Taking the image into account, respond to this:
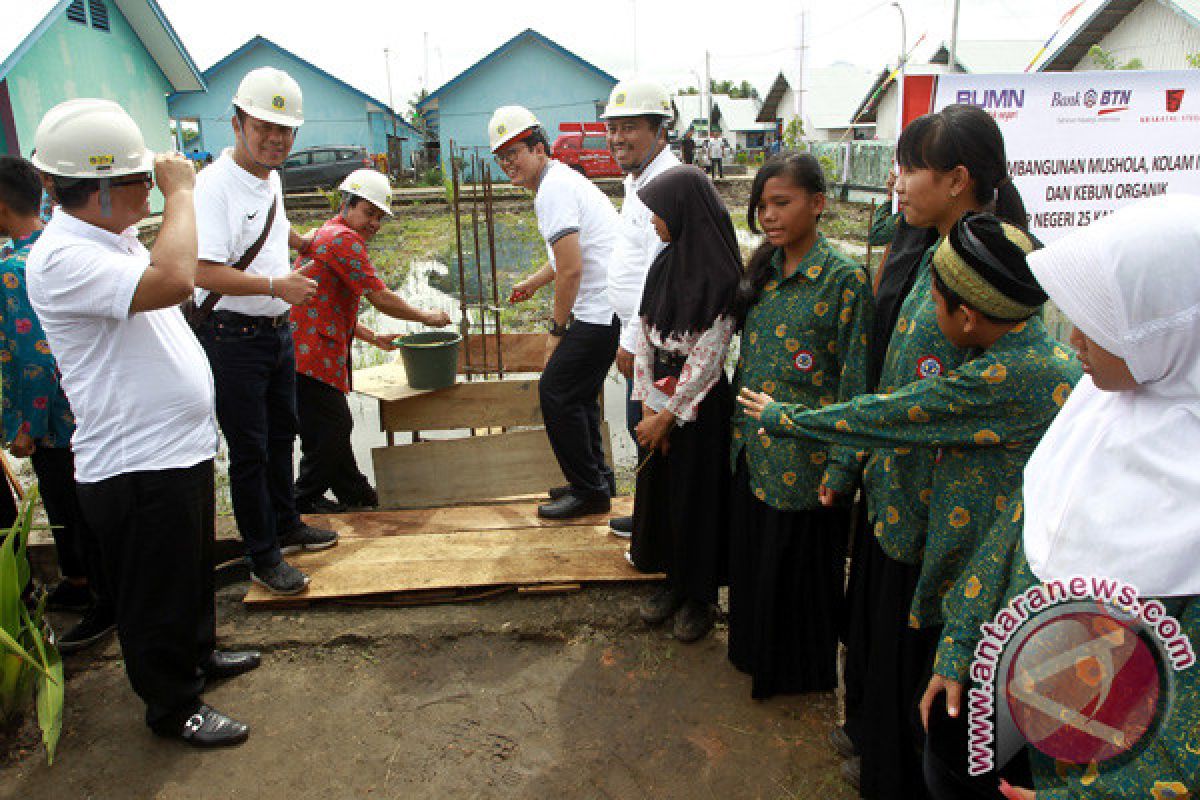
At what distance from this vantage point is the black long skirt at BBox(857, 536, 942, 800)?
6.25ft

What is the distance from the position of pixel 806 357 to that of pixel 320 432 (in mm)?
2424

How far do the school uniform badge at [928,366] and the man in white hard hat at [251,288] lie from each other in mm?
2079

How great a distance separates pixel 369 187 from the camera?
3.54 meters

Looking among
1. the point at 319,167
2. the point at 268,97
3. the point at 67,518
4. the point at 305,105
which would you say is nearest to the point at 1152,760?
the point at 268,97

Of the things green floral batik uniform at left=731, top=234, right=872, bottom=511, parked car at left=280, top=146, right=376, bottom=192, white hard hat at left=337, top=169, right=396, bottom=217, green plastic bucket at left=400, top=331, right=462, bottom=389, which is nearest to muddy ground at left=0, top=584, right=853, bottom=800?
green floral batik uniform at left=731, top=234, right=872, bottom=511

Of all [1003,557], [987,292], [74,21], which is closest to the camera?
[1003,557]

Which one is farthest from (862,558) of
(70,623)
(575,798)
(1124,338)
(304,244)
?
(70,623)

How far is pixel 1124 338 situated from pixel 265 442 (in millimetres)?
2788

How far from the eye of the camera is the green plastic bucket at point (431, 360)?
3.97 meters

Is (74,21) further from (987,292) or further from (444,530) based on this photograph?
(987,292)

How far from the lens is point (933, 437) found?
161 cm

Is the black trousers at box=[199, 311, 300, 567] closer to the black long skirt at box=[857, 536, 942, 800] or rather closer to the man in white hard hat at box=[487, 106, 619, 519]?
the man in white hard hat at box=[487, 106, 619, 519]

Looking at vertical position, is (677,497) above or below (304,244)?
below

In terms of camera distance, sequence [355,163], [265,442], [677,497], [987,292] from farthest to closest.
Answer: [355,163]
[265,442]
[677,497]
[987,292]
